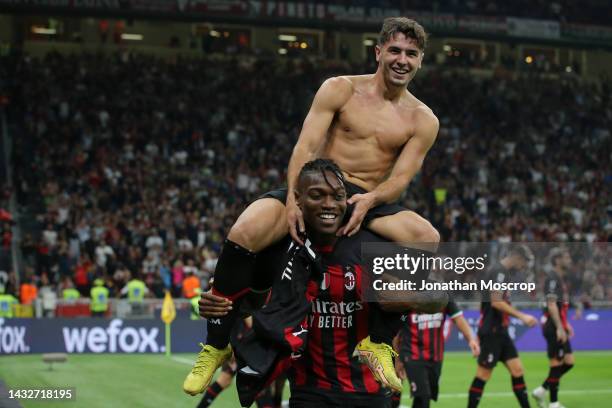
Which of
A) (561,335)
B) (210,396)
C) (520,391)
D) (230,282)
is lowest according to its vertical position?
(520,391)

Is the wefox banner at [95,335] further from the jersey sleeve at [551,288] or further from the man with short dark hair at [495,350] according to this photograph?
the man with short dark hair at [495,350]

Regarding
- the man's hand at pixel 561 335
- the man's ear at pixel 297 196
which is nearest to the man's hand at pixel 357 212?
the man's ear at pixel 297 196

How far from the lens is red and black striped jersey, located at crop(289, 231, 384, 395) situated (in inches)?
246

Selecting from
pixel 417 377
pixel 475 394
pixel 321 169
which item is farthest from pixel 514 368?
pixel 321 169

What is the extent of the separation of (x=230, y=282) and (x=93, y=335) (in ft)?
54.7

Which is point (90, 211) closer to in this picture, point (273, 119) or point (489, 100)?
point (273, 119)

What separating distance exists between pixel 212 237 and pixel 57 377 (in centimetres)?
1042

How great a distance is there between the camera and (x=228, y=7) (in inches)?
1340

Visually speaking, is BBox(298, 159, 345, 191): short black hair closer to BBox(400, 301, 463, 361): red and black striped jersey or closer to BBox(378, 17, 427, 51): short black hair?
BBox(378, 17, 427, 51): short black hair

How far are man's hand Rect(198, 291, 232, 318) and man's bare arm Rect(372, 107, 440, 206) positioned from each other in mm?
1092

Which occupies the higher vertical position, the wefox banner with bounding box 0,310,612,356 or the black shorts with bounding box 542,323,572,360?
the black shorts with bounding box 542,323,572,360

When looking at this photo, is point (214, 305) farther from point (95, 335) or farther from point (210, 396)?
point (95, 335)

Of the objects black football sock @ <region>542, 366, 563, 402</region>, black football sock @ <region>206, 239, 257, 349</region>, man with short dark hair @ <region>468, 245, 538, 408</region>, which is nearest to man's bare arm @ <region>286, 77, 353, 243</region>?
black football sock @ <region>206, 239, 257, 349</region>

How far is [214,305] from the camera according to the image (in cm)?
652
